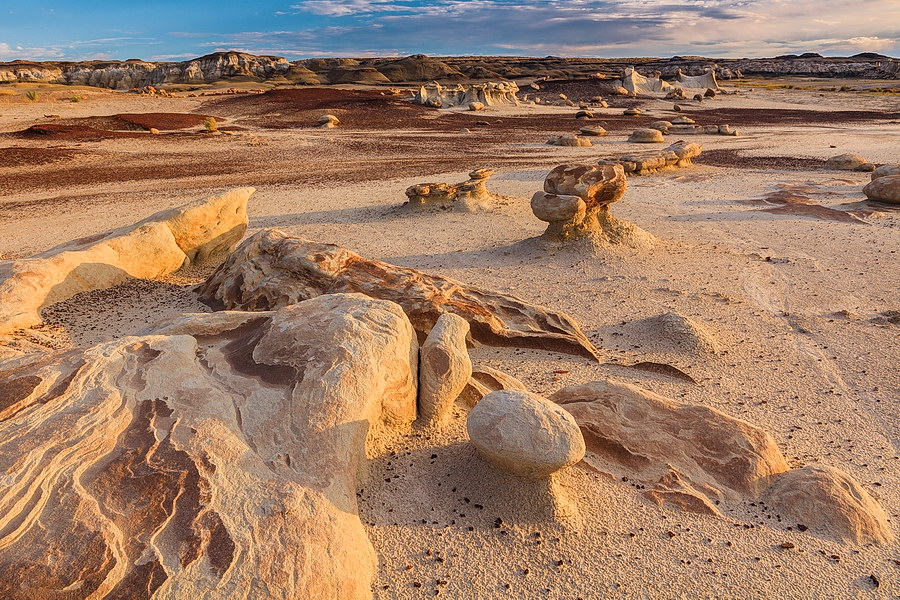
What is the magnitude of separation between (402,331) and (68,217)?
11.6 m

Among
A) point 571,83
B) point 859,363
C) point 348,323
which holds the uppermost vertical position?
point 571,83

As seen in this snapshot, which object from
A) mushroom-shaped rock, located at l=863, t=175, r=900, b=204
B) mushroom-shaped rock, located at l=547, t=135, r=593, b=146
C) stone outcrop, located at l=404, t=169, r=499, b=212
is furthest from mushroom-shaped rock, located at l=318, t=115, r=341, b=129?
mushroom-shaped rock, located at l=863, t=175, r=900, b=204

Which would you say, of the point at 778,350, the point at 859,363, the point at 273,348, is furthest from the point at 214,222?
the point at 859,363

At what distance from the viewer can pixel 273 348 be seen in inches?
162

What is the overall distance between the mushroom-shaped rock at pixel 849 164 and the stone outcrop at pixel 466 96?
2748 cm

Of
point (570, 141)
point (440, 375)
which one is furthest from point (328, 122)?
point (440, 375)

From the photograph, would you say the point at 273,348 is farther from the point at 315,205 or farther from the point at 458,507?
the point at 315,205

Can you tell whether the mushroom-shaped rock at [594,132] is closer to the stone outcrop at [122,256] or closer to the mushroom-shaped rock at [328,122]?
the mushroom-shaped rock at [328,122]

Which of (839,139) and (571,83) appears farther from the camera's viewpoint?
(571,83)

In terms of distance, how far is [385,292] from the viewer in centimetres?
640

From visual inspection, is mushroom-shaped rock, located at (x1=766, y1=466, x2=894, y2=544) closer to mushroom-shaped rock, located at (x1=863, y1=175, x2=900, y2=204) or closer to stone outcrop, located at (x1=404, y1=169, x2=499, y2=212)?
stone outcrop, located at (x1=404, y1=169, x2=499, y2=212)

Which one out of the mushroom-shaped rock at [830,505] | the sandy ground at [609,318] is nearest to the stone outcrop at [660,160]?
the sandy ground at [609,318]

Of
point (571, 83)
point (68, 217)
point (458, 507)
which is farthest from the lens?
point (571, 83)

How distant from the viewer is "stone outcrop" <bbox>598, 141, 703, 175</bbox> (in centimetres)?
1767
